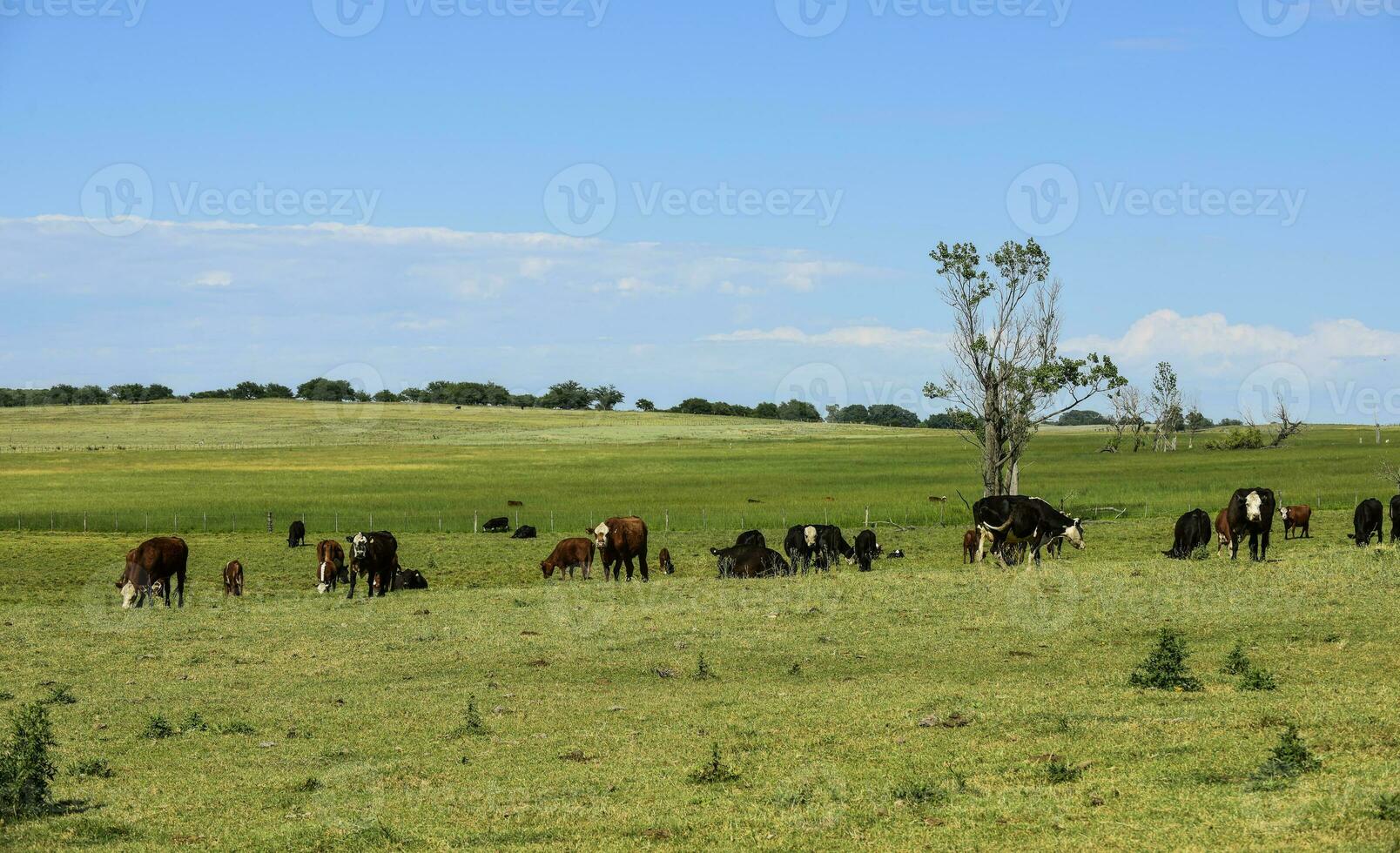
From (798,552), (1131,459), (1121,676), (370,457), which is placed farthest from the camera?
(370,457)

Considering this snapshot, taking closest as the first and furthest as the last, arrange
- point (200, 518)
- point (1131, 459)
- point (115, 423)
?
point (200, 518)
point (1131, 459)
point (115, 423)

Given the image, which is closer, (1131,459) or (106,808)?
(106,808)

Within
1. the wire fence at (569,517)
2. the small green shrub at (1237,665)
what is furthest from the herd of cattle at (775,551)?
the wire fence at (569,517)

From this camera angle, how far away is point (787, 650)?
19.7m

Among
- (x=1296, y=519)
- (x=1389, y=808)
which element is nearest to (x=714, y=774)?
(x=1389, y=808)

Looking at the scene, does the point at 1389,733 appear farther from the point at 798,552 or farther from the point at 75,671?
the point at 798,552

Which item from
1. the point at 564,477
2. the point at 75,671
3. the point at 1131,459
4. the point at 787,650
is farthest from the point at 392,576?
the point at 1131,459

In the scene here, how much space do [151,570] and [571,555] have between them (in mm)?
11334

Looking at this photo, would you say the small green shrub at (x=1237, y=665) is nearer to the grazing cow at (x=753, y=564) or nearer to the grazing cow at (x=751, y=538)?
the grazing cow at (x=753, y=564)

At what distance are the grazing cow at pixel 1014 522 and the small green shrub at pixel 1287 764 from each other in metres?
20.5

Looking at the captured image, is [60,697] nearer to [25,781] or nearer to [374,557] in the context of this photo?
[25,781]

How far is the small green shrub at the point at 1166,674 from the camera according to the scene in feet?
48.7

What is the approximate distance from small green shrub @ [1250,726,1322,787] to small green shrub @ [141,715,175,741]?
11.7 metres

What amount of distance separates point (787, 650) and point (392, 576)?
15.8 m
